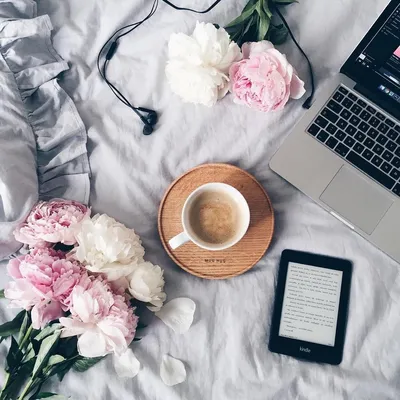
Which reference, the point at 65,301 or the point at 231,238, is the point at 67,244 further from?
the point at 231,238

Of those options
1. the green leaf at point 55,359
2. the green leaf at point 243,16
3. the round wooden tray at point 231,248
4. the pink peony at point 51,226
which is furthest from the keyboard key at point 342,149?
the green leaf at point 55,359

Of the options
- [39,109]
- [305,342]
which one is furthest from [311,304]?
[39,109]

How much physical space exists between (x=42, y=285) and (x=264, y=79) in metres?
0.39

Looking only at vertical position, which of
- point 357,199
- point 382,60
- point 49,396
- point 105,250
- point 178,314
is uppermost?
point 382,60

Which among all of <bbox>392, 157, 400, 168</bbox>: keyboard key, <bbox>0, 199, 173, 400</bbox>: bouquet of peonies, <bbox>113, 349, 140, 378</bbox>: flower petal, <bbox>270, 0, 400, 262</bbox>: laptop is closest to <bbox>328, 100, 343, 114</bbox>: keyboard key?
<bbox>270, 0, 400, 262</bbox>: laptop

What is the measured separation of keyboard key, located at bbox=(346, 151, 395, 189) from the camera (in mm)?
707

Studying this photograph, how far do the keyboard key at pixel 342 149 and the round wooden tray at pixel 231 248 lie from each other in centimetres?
12

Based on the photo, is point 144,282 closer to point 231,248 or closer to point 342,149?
point 231,248

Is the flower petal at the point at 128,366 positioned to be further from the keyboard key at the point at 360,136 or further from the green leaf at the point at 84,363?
the keyboard key at the point at 360,136

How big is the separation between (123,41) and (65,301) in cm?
42

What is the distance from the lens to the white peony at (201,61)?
26.9 inches

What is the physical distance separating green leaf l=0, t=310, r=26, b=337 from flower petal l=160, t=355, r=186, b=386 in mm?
200

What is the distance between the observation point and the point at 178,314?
71cm

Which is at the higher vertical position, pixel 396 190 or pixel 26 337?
pixel 396 190
